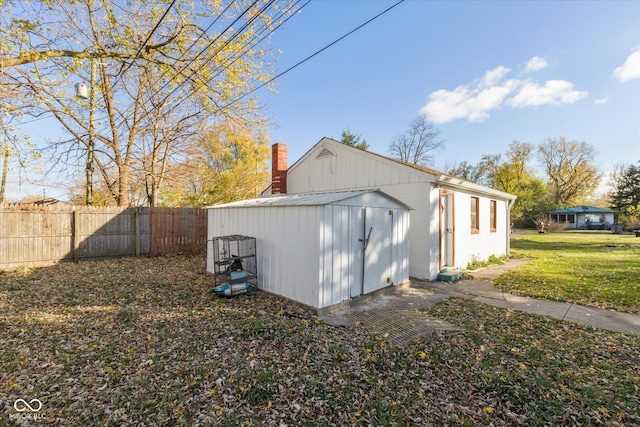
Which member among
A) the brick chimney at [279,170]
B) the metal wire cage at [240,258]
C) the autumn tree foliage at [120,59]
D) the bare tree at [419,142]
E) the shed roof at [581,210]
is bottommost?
the metal wire cage at [240,258]

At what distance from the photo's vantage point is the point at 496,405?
2.46 meters

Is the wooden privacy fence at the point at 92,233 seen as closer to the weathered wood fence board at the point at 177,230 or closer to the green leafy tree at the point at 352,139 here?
the weathered wood fence board at the point at 177,230

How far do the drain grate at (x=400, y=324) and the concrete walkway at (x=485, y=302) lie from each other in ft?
0.95

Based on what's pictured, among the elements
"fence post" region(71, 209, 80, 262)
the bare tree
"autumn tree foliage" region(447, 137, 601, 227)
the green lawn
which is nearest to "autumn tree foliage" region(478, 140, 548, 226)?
"autumn tree foliage" region(447, 137, 601, 227)

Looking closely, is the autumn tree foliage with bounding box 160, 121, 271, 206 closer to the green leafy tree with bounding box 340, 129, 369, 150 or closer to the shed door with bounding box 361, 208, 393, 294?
the green leafy tree with bounding box 340, 129, 369, 150

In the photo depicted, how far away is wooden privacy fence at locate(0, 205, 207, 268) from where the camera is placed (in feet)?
26.6

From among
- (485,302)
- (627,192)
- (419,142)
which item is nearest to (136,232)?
(485,302)

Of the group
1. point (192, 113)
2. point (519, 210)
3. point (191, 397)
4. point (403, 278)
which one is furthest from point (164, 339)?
point (519, 210)

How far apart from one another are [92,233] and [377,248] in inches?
389

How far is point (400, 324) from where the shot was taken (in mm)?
4270

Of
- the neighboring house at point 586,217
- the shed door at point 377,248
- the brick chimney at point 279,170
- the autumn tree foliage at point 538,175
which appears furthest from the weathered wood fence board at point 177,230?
the neighboring house at point 586,217

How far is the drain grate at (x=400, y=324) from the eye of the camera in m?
3.87

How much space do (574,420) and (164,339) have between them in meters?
4.44

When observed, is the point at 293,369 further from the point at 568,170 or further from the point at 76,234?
the point at 568,170
